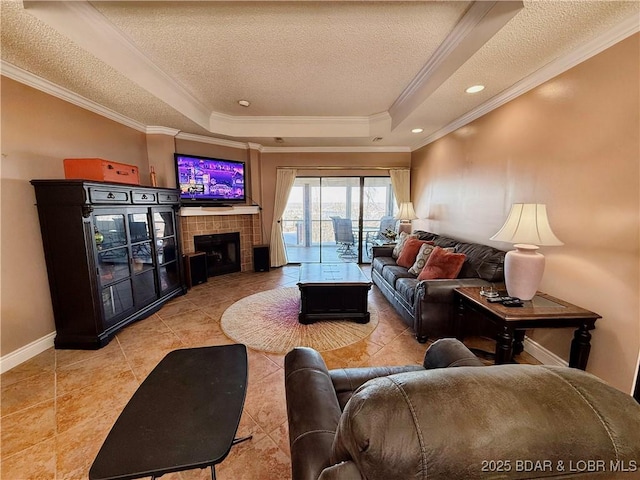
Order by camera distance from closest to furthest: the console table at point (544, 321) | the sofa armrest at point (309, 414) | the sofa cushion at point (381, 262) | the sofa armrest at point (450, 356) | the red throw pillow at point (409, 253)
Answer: the sofa armrest at point (309, 414)
the sofa armrest at point (450, 356)
the console table at point (544, 321)
the red throw pillow at point (409, 253)
the sofa cushion at point (381, 262)

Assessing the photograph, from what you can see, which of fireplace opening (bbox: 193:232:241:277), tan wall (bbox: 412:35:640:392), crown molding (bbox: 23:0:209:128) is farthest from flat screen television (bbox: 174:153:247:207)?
tan wall (bbox: 412:35:640:392)

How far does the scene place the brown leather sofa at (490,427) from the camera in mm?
464

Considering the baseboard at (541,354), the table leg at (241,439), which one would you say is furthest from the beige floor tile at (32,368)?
the baseboard at (541,354)

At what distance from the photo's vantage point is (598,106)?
184 cm

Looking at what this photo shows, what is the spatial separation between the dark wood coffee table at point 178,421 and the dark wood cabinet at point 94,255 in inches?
67.6

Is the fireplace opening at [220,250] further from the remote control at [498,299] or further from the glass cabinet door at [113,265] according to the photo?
the remote control at [498,299]

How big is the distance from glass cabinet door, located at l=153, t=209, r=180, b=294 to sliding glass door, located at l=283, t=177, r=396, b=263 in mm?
2398

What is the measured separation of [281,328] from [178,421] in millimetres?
1848

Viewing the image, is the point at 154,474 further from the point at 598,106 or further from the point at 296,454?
the point at 598,106

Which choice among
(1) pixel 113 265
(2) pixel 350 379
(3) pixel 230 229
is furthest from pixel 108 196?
(2) pixel 350 379

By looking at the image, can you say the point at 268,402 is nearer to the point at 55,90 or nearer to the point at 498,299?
the point at 498,299

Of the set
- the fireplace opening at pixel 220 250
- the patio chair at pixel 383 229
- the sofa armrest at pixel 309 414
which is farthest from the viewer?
the patio chair at pixel 383 229

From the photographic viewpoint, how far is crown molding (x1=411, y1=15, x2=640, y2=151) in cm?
167

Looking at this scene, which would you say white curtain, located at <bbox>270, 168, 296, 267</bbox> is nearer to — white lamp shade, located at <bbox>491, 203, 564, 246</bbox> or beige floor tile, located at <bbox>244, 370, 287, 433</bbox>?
beige floor tile, located at <bbox>244, 370, 287, 433</bbox>
